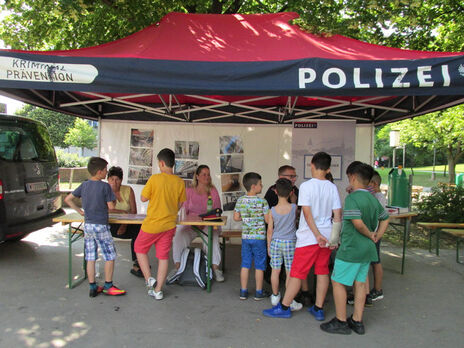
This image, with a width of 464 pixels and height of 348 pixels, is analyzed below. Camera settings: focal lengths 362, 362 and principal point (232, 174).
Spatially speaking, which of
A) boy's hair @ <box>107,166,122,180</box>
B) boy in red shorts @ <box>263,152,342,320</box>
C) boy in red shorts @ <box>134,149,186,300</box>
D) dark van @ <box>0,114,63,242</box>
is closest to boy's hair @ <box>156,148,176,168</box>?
boy in red shorts @ <box>134,149,186,300</box>

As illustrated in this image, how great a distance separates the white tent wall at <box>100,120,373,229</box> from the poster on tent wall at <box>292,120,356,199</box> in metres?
0.47

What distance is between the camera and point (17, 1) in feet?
26.4

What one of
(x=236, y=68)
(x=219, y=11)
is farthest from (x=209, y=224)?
(x=219, y=11)

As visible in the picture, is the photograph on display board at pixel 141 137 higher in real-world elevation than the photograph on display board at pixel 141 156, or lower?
higher

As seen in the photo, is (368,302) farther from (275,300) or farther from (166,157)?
(166,157)

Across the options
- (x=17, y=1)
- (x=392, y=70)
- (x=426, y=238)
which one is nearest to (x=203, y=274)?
(x=392, y=70)

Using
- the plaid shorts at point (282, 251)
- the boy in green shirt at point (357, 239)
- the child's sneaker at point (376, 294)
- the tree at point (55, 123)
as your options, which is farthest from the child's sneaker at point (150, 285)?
the tree at point (55, 123)

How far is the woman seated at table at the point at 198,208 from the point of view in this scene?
4816 millimetres

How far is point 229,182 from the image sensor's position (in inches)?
262

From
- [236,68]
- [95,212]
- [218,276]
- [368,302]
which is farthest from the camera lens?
[218,276]

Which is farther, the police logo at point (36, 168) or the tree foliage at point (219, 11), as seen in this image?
the tree foliage at point (219, 11)

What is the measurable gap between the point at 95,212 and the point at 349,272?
2.67 meters

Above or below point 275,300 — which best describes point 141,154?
above

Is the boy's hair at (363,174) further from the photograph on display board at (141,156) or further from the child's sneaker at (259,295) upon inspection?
the photograph on display board at (141,156)
